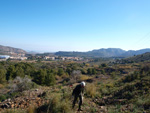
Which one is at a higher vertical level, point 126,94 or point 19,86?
point 126,94

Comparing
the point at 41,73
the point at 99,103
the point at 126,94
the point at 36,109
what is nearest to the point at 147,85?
the point at 126,94

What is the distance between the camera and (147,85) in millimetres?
6531

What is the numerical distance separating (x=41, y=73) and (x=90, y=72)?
1658 cm

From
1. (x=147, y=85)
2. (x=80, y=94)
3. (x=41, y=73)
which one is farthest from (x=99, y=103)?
(x=41, y=73)

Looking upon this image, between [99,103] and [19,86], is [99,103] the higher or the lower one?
the higher one

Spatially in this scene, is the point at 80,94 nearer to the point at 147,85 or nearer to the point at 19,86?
the point at 147,85

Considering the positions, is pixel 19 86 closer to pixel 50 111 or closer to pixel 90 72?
pixel 50 111

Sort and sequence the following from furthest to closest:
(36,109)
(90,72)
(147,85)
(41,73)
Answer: (90,72)
(41,73)
(147,85)
(36,109)

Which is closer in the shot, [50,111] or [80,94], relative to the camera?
[50,111]

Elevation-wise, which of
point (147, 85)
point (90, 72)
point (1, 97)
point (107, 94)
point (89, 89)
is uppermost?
point (147, 85)

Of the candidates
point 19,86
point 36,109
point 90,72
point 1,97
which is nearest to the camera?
point 36,109

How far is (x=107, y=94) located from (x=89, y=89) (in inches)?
57.4

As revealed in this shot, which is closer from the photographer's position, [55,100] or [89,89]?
[55,100]

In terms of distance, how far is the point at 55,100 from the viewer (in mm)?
4016
